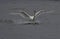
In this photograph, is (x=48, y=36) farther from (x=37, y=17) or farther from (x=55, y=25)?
(x=37, y=17)

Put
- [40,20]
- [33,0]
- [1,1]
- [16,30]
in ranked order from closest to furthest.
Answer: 1. [16,30]
2. [40,20]
3. [1,1]
4. [33,0]

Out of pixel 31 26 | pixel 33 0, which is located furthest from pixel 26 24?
pixel 33 0

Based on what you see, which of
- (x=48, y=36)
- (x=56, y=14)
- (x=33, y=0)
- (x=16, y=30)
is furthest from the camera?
(x=33, y=0)

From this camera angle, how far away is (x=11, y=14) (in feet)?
31.1

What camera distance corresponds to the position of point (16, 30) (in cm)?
771

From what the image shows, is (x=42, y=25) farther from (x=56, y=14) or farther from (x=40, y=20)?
(x=56, y=14)

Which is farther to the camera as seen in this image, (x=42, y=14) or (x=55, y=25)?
(x=42, y=14)

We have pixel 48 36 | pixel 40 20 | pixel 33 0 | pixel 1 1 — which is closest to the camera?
pixel 48 36

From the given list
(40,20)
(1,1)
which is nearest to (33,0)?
(1,1)

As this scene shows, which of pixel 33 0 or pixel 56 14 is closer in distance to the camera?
pixel 56 14

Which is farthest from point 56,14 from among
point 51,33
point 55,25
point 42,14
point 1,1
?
point 1,1

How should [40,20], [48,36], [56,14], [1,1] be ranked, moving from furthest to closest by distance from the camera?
1. [1,1]
2. [56,14]
3. [40,20]
4. [48,36]

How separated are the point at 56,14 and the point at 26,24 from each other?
173 centimetres

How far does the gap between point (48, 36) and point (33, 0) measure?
6844 millimetres
